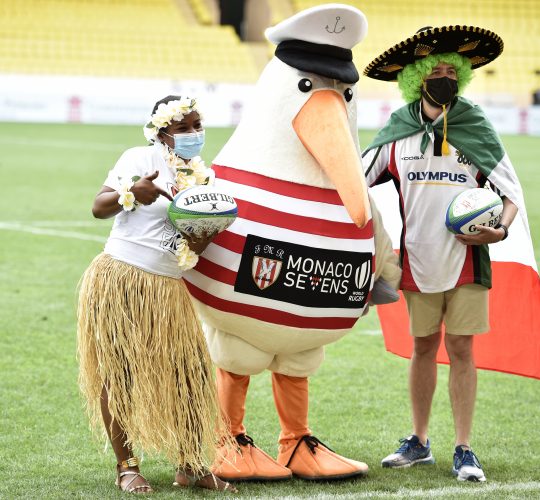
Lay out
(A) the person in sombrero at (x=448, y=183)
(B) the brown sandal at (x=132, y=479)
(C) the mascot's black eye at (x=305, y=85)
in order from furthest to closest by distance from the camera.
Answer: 1. (A) the person in sombrero at (x=448, y=183)
2. (C) the mascot's black eye at (x=305, y=85)
3. (B) the brown sandal at (x=132, y=479)

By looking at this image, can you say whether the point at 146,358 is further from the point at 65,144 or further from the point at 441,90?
the point at 65,144

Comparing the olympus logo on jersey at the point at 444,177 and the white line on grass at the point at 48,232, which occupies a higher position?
the olympus logo on jersey at the point at 444,177

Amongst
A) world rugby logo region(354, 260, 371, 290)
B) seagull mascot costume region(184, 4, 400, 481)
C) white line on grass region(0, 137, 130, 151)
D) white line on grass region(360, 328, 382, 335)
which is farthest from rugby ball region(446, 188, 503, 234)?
white line on grass region(0, 137, 130, 151)

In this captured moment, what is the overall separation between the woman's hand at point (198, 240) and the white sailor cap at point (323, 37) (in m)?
0.76

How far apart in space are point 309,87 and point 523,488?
1.75 metres

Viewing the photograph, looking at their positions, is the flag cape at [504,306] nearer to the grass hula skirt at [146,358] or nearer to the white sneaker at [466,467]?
the white sneaker at [466,467]

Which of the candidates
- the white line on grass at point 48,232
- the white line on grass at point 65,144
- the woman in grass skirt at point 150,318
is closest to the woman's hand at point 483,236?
the woman in grass skirt at point 150,318

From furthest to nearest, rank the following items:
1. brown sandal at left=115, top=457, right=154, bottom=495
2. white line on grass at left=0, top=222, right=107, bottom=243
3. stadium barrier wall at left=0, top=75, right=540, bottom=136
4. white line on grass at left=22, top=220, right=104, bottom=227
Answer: stadium barrier wall at left=0, top=75, right=540, bottom=136 → white line on grass at left=22, top=220, right=104, bottom=227 → white line on grass at left=0, top=222, right=107, bottom=243 → brown sandal at left=115, top=457, right=154, bottom=495

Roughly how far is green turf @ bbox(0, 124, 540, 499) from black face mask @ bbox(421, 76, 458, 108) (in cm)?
153

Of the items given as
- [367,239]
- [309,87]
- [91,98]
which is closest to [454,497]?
[367,239]

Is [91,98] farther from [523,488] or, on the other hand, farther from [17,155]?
[523,488]

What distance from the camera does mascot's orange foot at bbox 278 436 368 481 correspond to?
445 cm

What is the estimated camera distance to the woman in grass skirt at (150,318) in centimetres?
407

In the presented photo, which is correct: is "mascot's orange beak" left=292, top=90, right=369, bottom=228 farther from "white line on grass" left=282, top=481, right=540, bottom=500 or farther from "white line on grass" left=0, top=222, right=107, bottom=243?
"white line on grass" left=0, top=222, right=107, bottom=243
